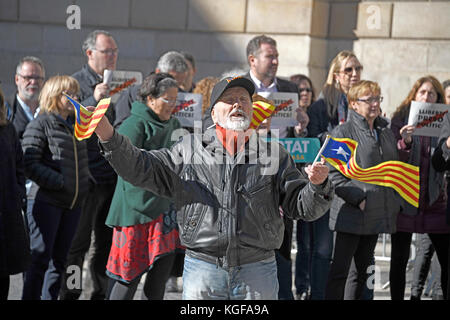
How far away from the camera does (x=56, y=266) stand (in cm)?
650

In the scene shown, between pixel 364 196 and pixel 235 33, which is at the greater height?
pixel 235 33

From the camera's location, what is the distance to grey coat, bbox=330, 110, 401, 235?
20.5ft

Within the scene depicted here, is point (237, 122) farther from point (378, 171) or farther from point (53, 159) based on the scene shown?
point (53, 159)

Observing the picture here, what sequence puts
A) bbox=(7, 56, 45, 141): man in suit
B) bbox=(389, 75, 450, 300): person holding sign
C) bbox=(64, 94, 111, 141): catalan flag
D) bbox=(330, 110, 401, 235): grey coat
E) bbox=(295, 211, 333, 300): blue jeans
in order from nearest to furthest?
bbox=(64, 94, 111, 141): catalan flag, bbox=(330, 110, 401, 235): grey coat, bbox=(389, 75, 450, 300): person holding sign, bbox=(7, 56, 45, 141): man in suit, bbox=(295, 211, 333, 300): blue jeans

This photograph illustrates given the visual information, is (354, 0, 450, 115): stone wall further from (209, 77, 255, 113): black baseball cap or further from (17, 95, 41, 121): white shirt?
(209, 77, 255, 113): black baseball cap

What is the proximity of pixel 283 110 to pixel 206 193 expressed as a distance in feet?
8.40

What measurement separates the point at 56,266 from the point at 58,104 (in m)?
1.33

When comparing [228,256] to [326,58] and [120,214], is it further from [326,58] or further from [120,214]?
[326,58]

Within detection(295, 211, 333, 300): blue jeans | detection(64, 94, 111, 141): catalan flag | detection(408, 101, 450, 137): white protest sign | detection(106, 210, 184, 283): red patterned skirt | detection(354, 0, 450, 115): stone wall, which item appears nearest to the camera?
detection(64, 94, 111, 141): catalan flag

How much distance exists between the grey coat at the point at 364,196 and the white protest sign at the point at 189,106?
1259 millimetres

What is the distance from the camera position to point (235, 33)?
12.5 meters

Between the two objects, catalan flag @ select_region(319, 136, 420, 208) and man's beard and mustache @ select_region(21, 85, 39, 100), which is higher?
man's beard and mustache @ select_region(21, 85, 39, 100)

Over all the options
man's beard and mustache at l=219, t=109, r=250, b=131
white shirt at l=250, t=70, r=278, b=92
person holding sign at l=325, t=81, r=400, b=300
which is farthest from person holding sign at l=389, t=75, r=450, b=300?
man's beard and mustache at l=219, t=109, r=250, b=131

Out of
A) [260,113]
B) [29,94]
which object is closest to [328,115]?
[260,113]
